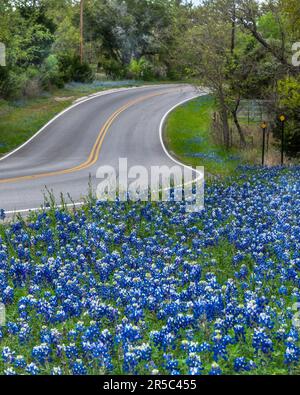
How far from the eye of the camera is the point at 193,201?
41.0 ft

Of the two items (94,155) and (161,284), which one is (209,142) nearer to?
(94,155)

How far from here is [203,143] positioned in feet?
100

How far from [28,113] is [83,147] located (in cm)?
884

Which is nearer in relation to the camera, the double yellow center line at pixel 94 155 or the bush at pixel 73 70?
the double yellow center line at pixel 94 155

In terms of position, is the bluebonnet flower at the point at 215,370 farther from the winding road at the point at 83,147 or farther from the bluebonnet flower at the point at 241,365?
the winding road at the point at 83,147

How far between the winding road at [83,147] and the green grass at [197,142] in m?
0.80

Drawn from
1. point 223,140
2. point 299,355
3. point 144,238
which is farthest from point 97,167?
point 299,355

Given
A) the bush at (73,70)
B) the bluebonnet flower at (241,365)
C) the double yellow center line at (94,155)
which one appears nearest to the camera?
the bluebonnet flower at (241,365)

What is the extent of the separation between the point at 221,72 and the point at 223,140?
134 inches

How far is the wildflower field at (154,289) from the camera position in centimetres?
538

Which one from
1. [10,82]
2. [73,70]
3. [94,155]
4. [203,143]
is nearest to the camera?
[94,155]

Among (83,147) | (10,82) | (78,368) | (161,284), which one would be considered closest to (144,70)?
(10,82)

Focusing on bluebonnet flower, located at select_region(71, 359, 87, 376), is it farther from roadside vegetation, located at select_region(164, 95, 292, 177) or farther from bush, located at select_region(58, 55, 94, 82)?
bush, located at select_region(58, 55, 94, 82)

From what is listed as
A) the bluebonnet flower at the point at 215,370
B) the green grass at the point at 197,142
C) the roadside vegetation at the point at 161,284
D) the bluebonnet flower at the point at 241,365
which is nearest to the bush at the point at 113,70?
the green grass at the point at 197,142
